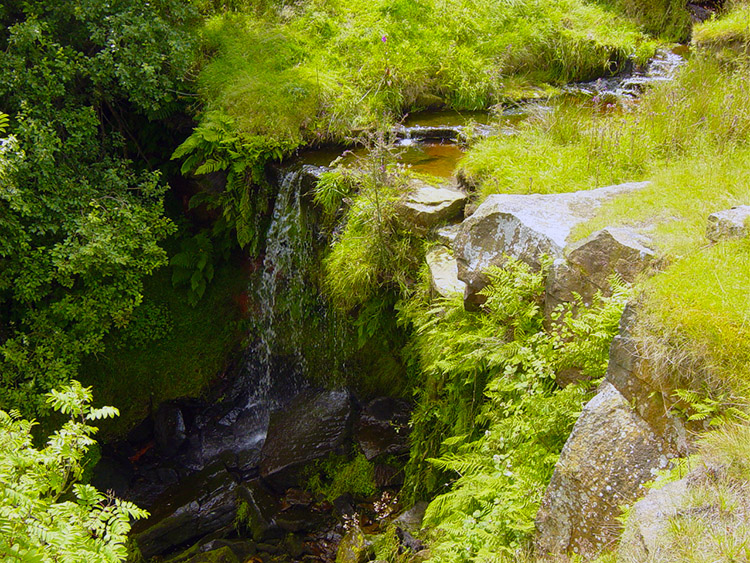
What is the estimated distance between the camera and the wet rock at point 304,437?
652 centimetres

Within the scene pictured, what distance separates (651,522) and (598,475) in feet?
2.24

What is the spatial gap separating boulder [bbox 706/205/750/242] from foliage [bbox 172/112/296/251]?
18.1ft

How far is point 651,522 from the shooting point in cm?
213

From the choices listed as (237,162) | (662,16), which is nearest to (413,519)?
(237,162)

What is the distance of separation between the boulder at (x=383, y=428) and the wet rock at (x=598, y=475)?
3.28 metres

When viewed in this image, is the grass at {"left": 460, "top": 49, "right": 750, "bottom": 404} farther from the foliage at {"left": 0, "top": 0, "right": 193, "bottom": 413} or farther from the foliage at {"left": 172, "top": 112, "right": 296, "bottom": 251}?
the foliage at {"left": 0, "top": 0, "right": 193, "bottom": 413}

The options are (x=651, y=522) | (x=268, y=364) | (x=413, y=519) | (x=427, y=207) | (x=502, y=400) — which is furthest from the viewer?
(x=268, y=364)

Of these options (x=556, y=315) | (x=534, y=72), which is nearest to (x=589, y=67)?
(x=534, y=72)

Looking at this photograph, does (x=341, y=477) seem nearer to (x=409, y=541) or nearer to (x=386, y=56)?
(x=409, y=541)

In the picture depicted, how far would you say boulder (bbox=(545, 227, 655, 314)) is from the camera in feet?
11.3

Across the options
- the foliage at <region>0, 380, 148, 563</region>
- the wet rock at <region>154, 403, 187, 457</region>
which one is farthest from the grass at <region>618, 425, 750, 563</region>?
the wet rock at <region>154, 403, 187, 457</region>

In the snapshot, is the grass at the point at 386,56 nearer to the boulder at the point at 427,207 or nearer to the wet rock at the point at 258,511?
the boulder at the point at 427,207

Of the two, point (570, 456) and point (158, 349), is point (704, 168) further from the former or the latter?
point (158, 349)

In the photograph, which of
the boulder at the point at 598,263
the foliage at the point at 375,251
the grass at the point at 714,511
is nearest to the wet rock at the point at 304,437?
the foliage at the point at 375,251
